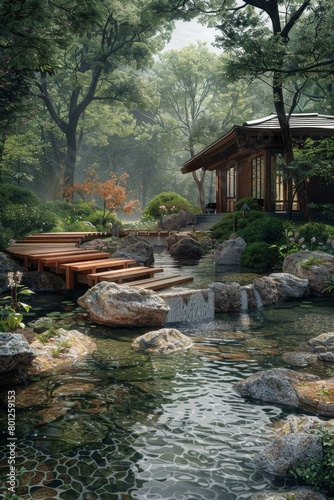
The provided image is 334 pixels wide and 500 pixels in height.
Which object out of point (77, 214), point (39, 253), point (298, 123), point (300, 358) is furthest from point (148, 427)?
point (77, 214)

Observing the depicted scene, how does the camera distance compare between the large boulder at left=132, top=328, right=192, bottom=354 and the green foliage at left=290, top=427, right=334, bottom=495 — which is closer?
the green foliage at left=290, top=427, right=334, bottom=495

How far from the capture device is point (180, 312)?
8422 millimetres

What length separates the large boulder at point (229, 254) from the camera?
51.5 ft

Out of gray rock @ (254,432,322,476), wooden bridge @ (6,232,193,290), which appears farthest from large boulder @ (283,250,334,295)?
gray rock @ (254,432,322,476)

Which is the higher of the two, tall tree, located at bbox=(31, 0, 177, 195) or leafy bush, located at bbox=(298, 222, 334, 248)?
tall tree, located at bbox=(31, 0, 177, 195)

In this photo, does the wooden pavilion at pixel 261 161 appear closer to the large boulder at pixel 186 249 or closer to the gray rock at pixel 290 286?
the large boulder at pixel 186 249

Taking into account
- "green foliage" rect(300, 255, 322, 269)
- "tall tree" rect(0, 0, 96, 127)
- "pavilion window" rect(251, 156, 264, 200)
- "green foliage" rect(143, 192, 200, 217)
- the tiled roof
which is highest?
the tiled roof

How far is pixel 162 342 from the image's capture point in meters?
Answer: 6.41

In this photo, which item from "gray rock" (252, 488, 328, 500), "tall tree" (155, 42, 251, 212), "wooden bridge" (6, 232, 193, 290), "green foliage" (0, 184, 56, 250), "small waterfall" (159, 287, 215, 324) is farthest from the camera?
"tall tree" (155, 42, 251, 212)

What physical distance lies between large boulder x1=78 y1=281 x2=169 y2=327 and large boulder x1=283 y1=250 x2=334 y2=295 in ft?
14.7

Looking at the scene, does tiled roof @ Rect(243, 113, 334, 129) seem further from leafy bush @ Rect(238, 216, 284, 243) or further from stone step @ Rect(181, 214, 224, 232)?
stone step @ Rect(181, 214, 224, 232)

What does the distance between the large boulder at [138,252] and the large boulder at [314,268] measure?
14.6 ft

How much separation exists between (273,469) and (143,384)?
2019 mm

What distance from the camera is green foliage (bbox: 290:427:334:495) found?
3.24m
